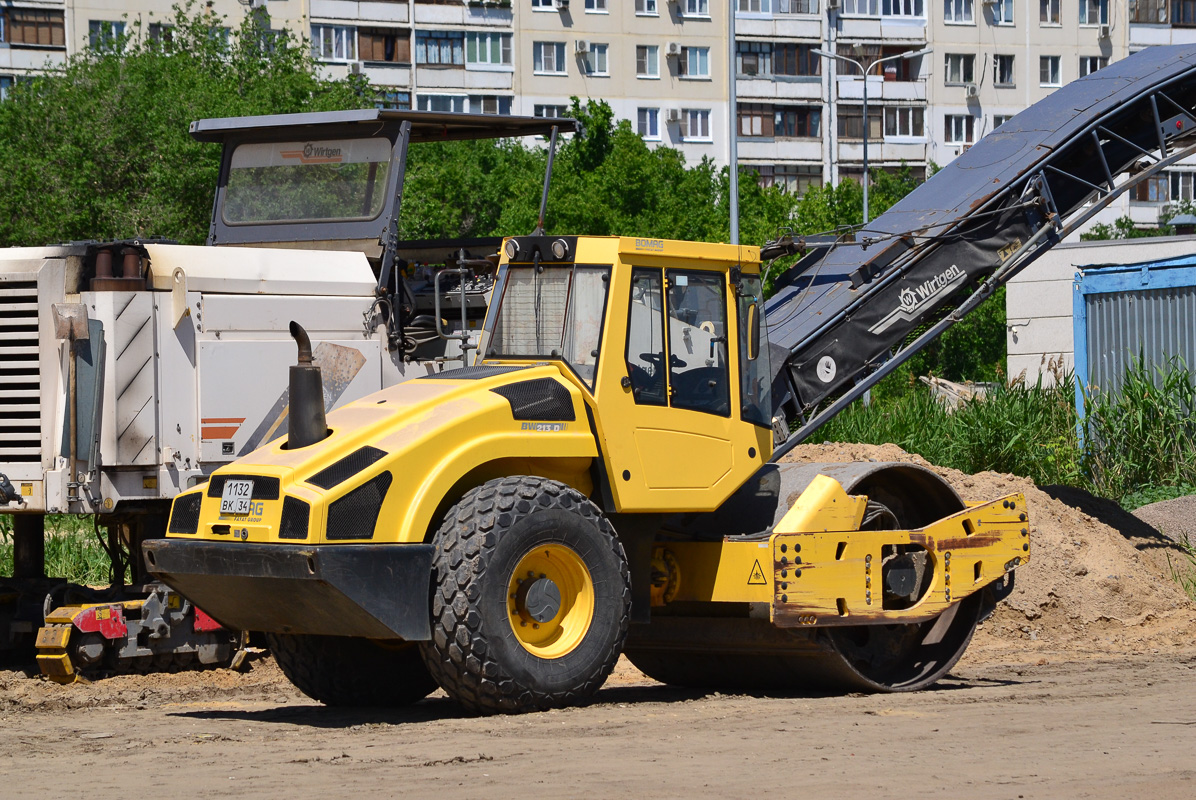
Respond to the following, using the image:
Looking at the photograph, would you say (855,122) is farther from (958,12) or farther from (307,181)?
(307,181)

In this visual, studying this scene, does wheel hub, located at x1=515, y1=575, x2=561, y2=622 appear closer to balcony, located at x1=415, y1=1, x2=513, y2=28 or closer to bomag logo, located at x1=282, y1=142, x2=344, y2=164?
bomag logo, located at x1=282, y1=142, x2=344, y2=164

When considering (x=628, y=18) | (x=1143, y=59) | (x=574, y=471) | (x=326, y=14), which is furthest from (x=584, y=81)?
(x=574, y=471)

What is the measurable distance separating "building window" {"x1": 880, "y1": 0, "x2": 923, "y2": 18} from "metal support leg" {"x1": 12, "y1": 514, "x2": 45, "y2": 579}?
60884 mm

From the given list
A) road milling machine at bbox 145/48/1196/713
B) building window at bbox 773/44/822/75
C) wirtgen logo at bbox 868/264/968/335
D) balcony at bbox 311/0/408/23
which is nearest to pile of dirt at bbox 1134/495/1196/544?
road milling machine at bbox 145/48/1196/713

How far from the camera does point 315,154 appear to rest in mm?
12977

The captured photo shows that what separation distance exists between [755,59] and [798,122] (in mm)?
3379

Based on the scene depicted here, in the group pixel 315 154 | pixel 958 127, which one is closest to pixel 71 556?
pixel 315 154

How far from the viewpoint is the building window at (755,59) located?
2657 inches

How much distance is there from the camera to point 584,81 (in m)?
65.4

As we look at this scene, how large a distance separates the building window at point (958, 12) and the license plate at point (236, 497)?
212ft

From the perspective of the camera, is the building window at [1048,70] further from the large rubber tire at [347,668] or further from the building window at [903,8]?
the large rubber tire at [347,668]

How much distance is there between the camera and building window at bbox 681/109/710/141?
67312 millimetres

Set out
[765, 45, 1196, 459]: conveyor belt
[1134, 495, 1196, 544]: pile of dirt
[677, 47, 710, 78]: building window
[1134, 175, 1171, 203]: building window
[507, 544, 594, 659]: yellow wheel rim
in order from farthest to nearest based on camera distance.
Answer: [1134, 175, 1171, 203]: building window, [677, 47, 710, 78]: building window, [1134, 495, 1196, 544]: pile of dirt, [765, 45, 1196, 459]: conveyor belt, [507, 544, 594, 659]: yellow wheel rim

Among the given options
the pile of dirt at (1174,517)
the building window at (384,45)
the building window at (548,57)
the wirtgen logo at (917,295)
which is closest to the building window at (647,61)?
the building window at (548,57)
